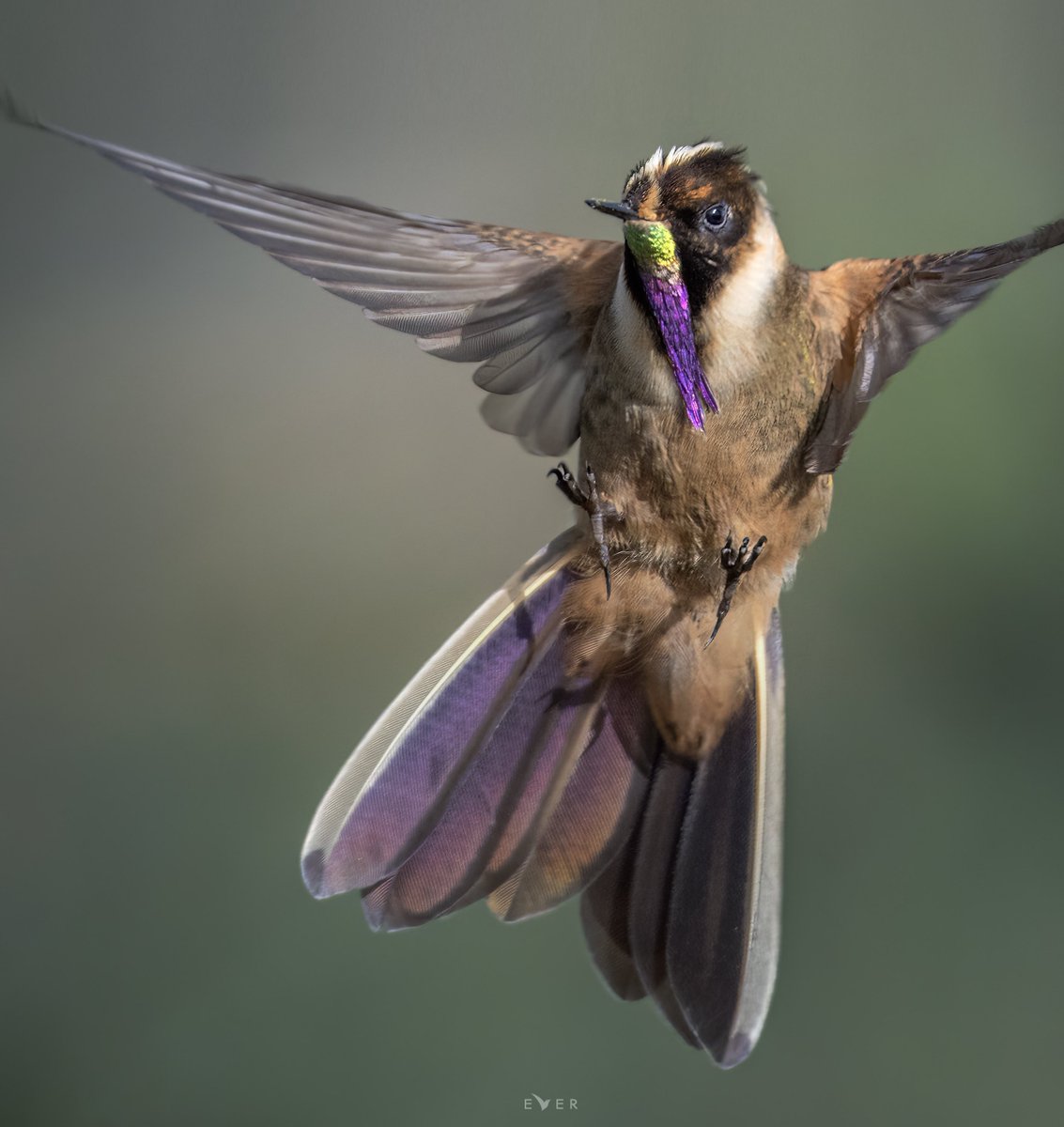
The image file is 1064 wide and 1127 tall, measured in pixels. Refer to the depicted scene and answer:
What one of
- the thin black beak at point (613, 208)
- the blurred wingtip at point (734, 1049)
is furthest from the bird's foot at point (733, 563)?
the blurred wingtip at point (734, 1049)

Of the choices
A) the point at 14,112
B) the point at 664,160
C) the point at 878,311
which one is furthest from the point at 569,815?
the point at 14,112

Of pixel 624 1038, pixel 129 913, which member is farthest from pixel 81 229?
pixel 624 1038

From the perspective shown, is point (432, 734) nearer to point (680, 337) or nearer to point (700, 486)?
point (700, 486)

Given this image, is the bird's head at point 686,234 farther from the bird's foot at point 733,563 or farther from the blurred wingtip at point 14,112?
the blurred wingtip at point 14,112

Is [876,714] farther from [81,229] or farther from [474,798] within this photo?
[81,229]

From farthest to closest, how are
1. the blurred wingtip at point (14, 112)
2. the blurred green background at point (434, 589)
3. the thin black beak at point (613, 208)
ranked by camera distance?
the blurred green background at point (434, 589), the thin black beak at point (613, 208), the blurred wingtip at point (14, 112)

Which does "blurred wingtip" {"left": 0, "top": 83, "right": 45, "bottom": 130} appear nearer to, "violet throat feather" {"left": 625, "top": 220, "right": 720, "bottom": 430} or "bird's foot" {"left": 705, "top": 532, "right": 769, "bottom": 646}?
"violet throat feather" {"left": 625, "top": 220, "right": 720, "bottom": 430}
